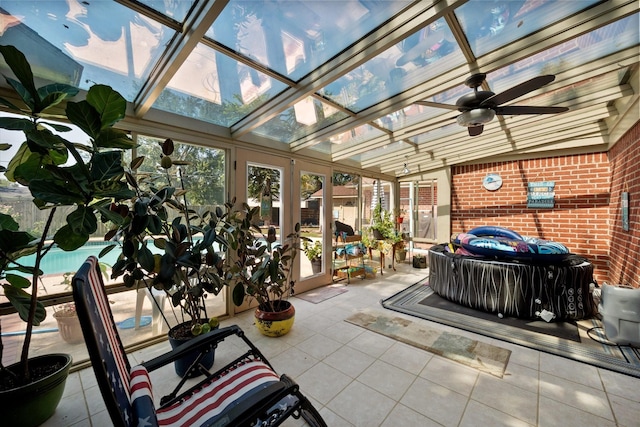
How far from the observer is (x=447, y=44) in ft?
6.98

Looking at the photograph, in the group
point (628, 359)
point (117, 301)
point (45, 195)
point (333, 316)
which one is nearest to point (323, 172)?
point (333, 316)

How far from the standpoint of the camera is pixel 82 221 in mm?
1388

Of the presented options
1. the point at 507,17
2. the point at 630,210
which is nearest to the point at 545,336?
the point at 630,210

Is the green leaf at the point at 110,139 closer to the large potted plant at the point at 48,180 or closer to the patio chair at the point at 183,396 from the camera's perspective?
the large potted plant at the point at 48,180

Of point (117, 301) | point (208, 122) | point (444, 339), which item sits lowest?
point (444, 339)

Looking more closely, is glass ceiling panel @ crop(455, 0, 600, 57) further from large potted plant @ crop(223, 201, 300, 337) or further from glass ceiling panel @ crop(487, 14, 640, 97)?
large potted plant @ crop(223, 201, 300, 337)

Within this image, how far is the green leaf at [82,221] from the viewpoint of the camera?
1364 millimetres

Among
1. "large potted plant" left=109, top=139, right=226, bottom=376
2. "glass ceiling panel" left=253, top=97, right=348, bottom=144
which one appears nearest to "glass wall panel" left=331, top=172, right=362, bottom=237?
"glass ceiling panel" left=253, top=97, right=348, bottom=144

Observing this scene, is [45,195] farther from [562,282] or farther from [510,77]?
[562,282]

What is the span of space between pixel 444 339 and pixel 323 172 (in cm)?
316

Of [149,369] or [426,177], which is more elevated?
[426,177]

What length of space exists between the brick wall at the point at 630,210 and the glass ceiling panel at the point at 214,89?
433cm

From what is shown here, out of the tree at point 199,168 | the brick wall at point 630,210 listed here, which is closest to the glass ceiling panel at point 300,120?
the tree at point 199,168

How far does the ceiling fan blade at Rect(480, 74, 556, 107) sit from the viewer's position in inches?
78.8
